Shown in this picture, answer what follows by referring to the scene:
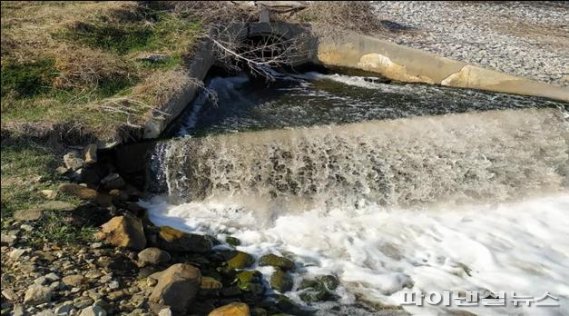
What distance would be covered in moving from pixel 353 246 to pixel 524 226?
80.7 inches

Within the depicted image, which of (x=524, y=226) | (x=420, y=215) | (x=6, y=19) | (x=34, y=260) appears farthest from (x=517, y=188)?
(x=6, y=19)

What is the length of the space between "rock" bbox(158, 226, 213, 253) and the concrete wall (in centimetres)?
564

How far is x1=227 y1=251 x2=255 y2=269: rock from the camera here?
5156 millimetres

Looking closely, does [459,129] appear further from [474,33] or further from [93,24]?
[93,24]

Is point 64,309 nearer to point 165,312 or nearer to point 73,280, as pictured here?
point 73,280

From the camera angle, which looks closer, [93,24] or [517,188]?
[517,188]

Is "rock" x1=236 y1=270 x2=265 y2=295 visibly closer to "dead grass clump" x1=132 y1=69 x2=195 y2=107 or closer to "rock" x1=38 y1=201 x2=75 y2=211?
"rock" x1=38 y1=201 x2=75 y2=211

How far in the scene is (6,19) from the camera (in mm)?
8836

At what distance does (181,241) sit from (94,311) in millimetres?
1441

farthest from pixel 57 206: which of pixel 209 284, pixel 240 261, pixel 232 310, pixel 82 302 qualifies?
pixel 232 310

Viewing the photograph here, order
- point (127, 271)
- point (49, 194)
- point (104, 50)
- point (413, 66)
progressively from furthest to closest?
1. point (413, 66)
2. point (104, 50)
3. point (49, 194)
4. point (127, 271)

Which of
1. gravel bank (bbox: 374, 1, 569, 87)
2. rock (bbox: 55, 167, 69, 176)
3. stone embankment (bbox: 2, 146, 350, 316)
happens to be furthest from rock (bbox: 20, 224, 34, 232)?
gravel bank (bbox: 374, 1, 569, 87)

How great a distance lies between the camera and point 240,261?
205 inches

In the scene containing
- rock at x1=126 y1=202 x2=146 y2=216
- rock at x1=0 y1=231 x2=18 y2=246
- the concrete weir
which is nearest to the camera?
rock at x1=0 y1=231 x2=18 y2=246
